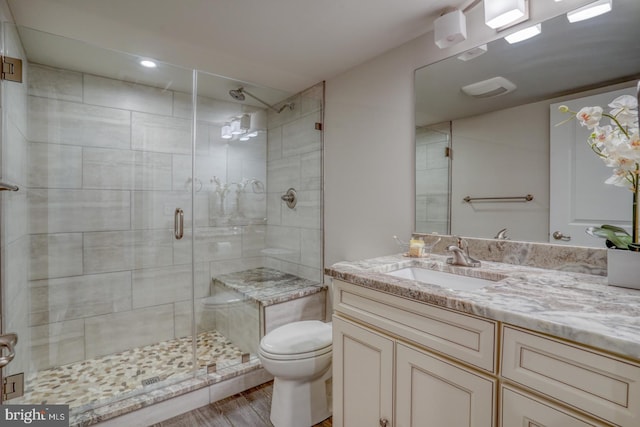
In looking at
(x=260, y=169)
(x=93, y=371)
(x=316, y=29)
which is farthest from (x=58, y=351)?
(x=316, y=29)

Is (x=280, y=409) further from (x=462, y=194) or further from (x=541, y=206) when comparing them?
(x=541, y=206)

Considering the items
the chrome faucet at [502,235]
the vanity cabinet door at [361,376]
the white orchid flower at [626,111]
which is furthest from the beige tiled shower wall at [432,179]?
the vanity cabinet door at [361,376]

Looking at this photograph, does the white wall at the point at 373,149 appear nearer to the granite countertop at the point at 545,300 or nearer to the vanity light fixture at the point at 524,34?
the vanity light fixture at the point at 524,34

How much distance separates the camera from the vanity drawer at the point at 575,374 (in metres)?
0.69

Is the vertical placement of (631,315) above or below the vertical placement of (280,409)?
above

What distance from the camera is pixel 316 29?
6.19ft

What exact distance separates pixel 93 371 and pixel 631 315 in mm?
2870

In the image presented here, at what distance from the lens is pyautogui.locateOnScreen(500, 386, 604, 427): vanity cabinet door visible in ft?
→ 2.50

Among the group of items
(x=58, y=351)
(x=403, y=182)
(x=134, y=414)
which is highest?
(x=403, y=182)

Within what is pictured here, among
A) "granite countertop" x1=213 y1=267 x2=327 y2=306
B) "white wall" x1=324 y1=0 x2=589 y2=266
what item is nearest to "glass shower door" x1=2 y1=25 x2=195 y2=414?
"granite countertop" x1=213 y1=267 x2=327 y2=306

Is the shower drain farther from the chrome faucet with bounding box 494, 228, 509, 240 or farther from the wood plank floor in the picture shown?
the chrome faucet with bounding box 494, 228, 509, 240

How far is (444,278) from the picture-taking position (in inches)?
58.5

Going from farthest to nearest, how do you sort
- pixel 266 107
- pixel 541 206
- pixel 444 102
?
pixel 266 107 < pixel 444 102 < pixel 541 206

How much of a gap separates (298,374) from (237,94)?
87.4 inches
